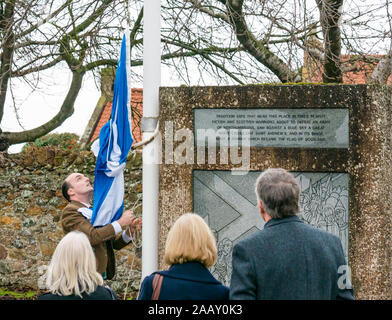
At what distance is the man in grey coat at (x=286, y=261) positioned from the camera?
2.32 metres

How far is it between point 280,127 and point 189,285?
1.87m

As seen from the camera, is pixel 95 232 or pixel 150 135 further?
pixel 150 135

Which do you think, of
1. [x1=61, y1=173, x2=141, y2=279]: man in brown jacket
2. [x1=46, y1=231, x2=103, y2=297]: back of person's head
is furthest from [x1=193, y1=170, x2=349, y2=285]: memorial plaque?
[x1=46, y1=231, x2=103, y2=297]: back of person's head

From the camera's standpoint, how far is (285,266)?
2.32 m

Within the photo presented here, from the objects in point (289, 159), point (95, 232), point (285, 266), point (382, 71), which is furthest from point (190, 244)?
point (382, 71)

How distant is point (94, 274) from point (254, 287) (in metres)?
0.85

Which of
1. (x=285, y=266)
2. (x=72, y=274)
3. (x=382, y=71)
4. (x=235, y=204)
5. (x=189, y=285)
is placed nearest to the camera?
(x=285, y=266)

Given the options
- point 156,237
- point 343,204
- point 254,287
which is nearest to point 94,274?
point 254,287

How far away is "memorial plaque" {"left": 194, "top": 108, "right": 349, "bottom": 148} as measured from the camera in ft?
12.8

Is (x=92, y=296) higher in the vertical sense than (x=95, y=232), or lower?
lower

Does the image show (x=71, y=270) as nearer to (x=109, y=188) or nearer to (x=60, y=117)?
(x=109, y=188)

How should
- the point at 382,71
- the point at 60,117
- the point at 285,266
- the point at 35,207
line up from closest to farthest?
the point at 285,266, the point at 382,71, the point at 35,207, the point at 60,117

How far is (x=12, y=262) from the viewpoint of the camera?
24.5 feet

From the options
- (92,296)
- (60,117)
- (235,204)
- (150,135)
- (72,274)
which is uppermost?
(60,117)
